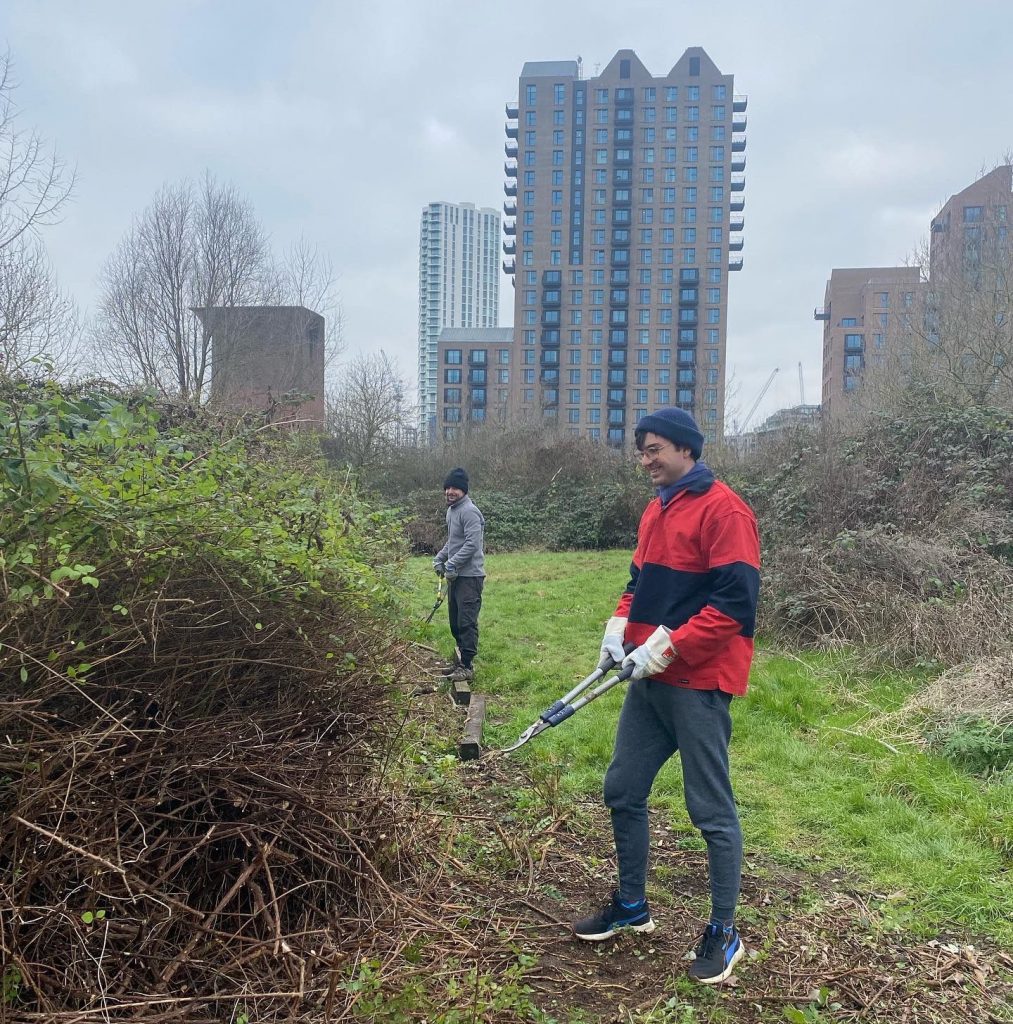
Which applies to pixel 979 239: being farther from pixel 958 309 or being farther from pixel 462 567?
pixel 462 567

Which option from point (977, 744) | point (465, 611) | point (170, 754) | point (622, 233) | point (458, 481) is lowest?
point (977, 744)

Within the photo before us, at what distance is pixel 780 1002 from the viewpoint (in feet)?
9.37

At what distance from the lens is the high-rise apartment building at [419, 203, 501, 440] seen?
11362 centimetres

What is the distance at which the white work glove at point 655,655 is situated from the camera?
2.93m

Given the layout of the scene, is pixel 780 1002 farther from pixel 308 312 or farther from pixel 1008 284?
pixel 308 312

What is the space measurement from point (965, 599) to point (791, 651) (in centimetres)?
170

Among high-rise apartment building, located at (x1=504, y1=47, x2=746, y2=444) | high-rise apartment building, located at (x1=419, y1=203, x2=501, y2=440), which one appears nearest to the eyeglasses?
high-rise apartment building, located at (x1=504, y1=47, x2=746, y2=444)

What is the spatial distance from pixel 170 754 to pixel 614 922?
1.89 m

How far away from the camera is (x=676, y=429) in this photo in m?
3.16

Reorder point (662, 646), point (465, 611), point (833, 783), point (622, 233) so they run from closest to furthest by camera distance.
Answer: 1. point (662, 646)
2. point (833, 783)
3. point (465, 611)
4. point (622, 233)

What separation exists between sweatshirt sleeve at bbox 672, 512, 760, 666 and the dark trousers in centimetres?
464

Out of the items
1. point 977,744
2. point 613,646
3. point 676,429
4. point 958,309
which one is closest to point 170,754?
point 613,646

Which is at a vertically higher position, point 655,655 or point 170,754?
point 655,655

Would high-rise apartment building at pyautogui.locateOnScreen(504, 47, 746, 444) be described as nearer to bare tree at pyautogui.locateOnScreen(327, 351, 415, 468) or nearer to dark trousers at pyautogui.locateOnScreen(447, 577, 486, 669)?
bare tree at pyautogui.locateOnScreen(327, 351, 415, 468)
